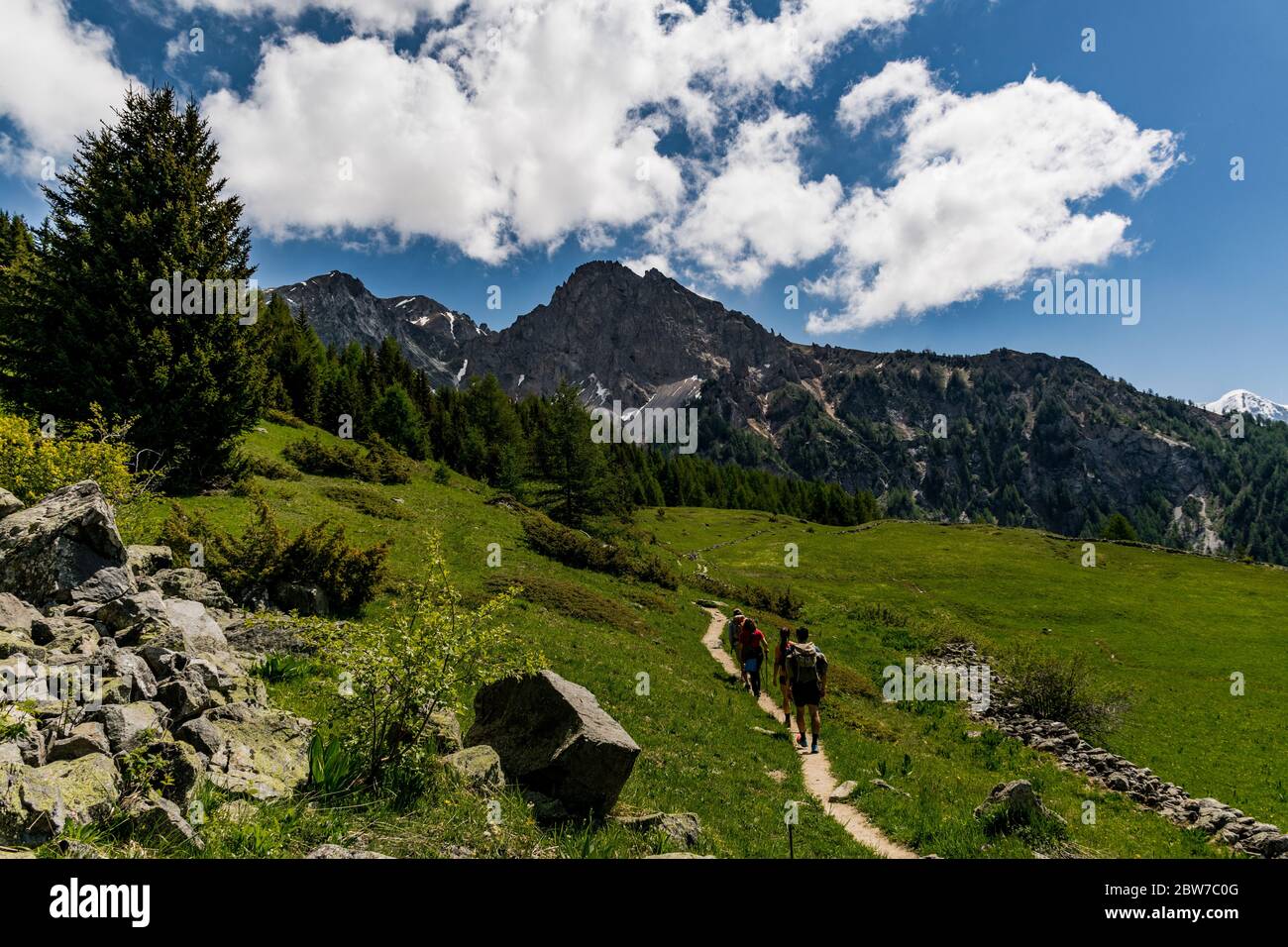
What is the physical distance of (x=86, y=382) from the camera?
76.4ft

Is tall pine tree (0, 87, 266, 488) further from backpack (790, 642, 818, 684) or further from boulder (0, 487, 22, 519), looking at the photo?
backpack (790, 642, 818, 684)

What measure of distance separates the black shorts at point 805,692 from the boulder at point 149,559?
17.5m

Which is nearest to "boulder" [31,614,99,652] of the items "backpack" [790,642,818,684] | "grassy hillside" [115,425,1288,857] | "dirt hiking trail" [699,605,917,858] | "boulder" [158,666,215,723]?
"boulder" [158,666,215,723]

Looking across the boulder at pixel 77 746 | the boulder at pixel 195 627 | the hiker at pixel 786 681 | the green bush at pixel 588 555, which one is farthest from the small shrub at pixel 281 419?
the boulder at pixel 77 746

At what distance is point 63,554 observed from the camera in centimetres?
1052

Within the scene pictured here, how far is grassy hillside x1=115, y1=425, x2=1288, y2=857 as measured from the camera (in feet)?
35.8

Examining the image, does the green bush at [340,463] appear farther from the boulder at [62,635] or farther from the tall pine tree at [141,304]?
the boulder at [62,635]

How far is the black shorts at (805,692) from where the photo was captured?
58.3 feet

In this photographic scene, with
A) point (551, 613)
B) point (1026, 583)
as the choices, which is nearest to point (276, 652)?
point (551, 613)

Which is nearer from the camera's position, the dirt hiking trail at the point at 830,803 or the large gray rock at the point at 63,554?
the large gray rock at the point at 63,554

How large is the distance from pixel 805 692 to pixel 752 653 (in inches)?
222
